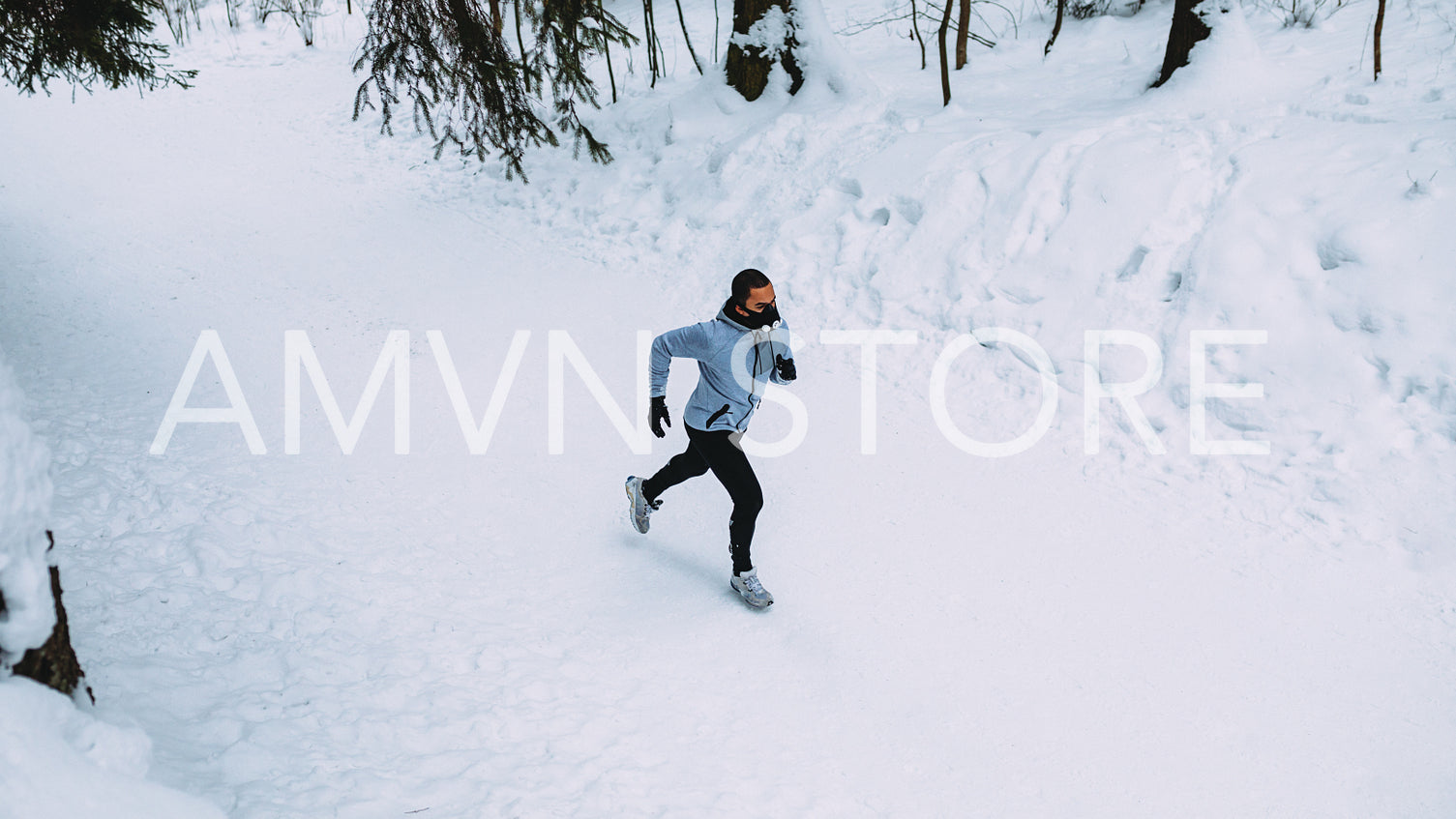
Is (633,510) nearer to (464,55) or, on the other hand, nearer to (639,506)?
(639,506)

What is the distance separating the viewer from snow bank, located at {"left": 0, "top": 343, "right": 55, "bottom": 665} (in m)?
2.27

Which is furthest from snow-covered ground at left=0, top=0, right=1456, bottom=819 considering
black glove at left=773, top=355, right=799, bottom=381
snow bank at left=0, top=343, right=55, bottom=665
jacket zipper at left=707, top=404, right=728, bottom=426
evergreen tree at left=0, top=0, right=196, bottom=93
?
evergreen tree at left=0, top=0, right=196, bottom=93

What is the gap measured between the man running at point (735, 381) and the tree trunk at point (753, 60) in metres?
5.96

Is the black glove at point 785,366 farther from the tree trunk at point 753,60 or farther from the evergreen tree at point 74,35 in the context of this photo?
the tree trunk at point 753,60

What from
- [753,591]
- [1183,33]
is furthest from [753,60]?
[753,591]

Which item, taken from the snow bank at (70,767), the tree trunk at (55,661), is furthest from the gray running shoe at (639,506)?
the tree trunk at (55,661)

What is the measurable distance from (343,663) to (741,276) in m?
2.46

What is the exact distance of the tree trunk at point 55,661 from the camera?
236cm

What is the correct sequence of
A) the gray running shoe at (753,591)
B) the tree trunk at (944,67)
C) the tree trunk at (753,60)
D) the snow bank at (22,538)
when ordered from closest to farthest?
the snow bank at (22,538)
the gray running shoe at (753,591)
the tree trunk at (944,67)
the tree trunk at (753,60)

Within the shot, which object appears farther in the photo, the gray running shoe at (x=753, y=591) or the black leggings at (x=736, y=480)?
the gray running shoe at (x=753, y=591)

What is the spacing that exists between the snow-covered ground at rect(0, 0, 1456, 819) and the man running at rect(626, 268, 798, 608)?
1.85 ft

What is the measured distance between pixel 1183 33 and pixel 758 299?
534 centimetres

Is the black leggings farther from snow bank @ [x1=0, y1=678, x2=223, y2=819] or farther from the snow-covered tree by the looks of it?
the snow-covered tree

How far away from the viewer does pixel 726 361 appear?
13.3 ft
